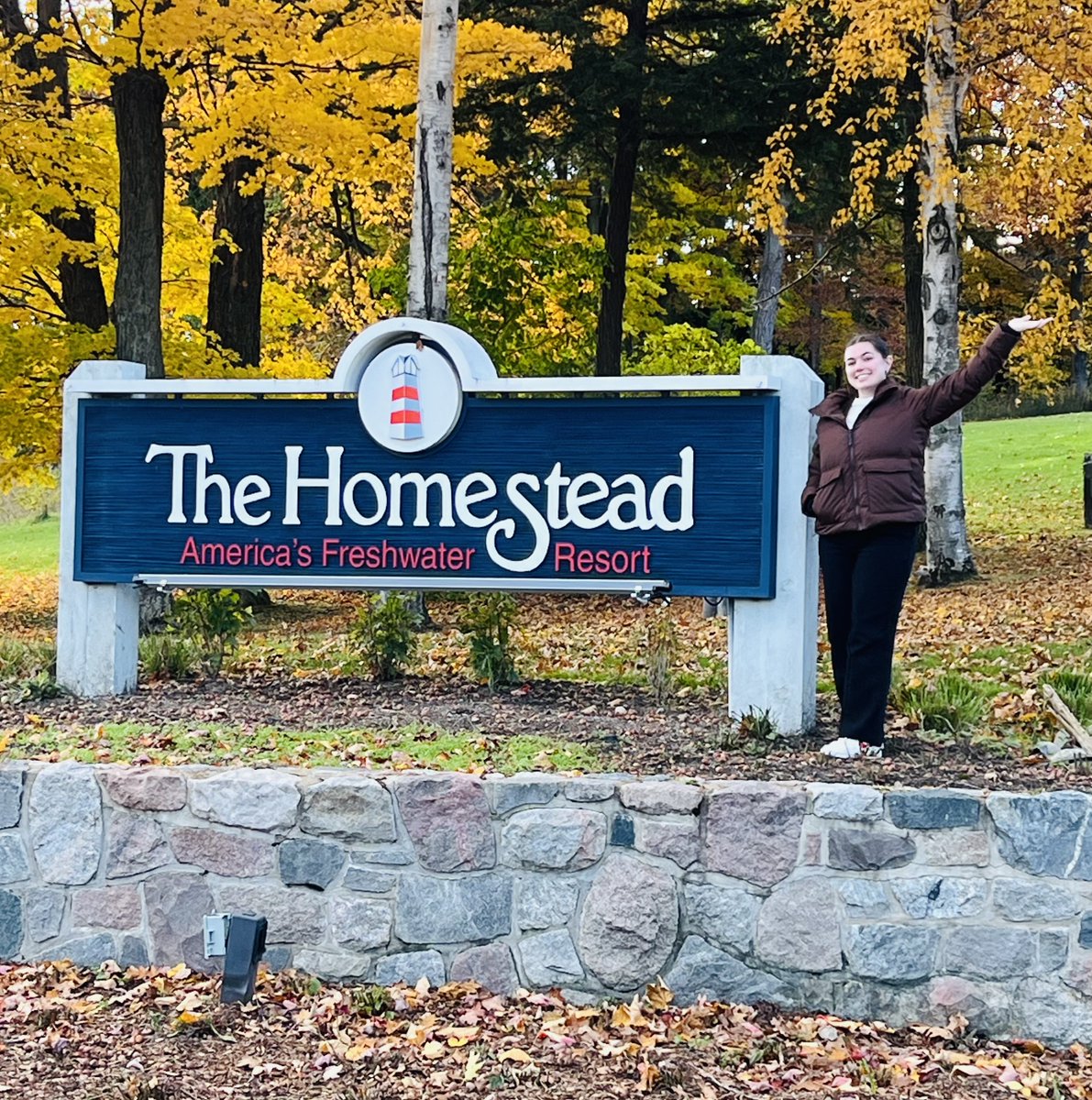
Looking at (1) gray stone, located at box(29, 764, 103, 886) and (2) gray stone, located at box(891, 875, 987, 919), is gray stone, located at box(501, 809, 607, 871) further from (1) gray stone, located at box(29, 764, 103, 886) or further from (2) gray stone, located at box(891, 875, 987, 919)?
(1) gray stone, located at box(29, 764, 103, 886)

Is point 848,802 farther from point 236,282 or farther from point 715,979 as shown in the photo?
point 236,282

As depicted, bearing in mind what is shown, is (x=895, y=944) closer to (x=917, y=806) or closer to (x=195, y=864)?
(x=917, y=806)

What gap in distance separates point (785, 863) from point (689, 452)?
1.91 metres

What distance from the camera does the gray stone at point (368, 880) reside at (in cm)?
450

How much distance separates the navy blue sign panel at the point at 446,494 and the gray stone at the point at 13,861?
1.65 metres

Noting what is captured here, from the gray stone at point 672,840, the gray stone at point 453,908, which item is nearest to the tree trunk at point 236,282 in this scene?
the gray stone at point 453,908

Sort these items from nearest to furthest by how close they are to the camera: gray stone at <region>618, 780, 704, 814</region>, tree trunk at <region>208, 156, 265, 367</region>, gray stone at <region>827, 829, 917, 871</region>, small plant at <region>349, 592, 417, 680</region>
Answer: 1. gray stone at <region>827, 829, 917, 871</region>
2. gray stone at <region>618, 780, 704, 814</region>
3. small plant at <region>349, 592, 417, 680</region>
4. tree trunk at <region>208, 156, 265, 367</region>

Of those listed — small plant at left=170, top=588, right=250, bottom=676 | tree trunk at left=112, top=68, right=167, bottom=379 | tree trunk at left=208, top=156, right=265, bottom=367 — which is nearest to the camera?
small plant at left=170, top=588, right=250, bottom=676

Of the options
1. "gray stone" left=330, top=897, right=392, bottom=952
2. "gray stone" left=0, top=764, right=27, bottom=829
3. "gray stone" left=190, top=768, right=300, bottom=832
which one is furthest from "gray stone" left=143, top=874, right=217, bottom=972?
→ "gray stone" left=0, top=764, right=27, bottom=829

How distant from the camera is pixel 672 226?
63.6 feet

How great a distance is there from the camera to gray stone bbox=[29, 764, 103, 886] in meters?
4.71

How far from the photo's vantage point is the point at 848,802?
4238mm

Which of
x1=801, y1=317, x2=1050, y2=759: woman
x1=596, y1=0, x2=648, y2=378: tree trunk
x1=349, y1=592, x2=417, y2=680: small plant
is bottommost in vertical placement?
x1=349, y1=592, x2=417, y2=680: small plant

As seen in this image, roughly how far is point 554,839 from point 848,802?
0.95 meters
